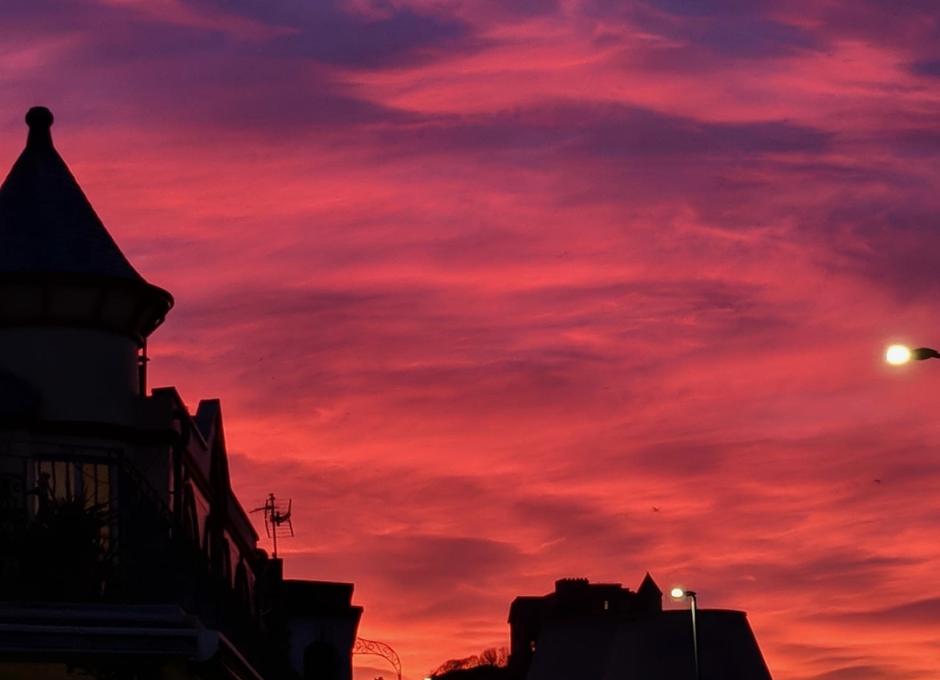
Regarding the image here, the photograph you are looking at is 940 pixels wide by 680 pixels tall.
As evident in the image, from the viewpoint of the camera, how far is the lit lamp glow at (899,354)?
21875mm

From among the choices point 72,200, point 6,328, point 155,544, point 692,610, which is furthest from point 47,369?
point 692,610

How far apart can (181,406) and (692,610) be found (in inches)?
1807

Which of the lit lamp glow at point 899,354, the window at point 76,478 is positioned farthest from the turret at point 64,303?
the lit lamp glow at point 899,354

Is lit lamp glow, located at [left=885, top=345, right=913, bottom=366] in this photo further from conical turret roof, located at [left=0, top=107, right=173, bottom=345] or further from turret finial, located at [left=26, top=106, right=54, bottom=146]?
turret finial, located at [left=26, top=106, right=54, bottom=146]

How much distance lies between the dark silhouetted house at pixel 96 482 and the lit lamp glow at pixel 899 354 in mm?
8980

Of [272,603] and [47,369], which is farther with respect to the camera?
[272,603]

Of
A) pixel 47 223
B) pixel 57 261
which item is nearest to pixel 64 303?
pixel 57 261

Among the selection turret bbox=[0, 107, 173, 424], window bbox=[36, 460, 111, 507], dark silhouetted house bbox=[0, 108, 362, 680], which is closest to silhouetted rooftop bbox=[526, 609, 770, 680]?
dark silhouetted house bbox=[0, 108, 362, 680]

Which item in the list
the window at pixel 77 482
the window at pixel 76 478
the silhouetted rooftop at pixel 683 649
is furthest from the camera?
the silhouetted rooftop at pixel 683 649

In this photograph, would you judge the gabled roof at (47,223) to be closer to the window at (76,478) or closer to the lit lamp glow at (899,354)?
the window at (76,478)

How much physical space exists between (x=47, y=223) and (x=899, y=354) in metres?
20.6

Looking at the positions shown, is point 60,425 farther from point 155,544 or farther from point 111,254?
point 155,544

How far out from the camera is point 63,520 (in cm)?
2380

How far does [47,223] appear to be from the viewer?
37.4 m
